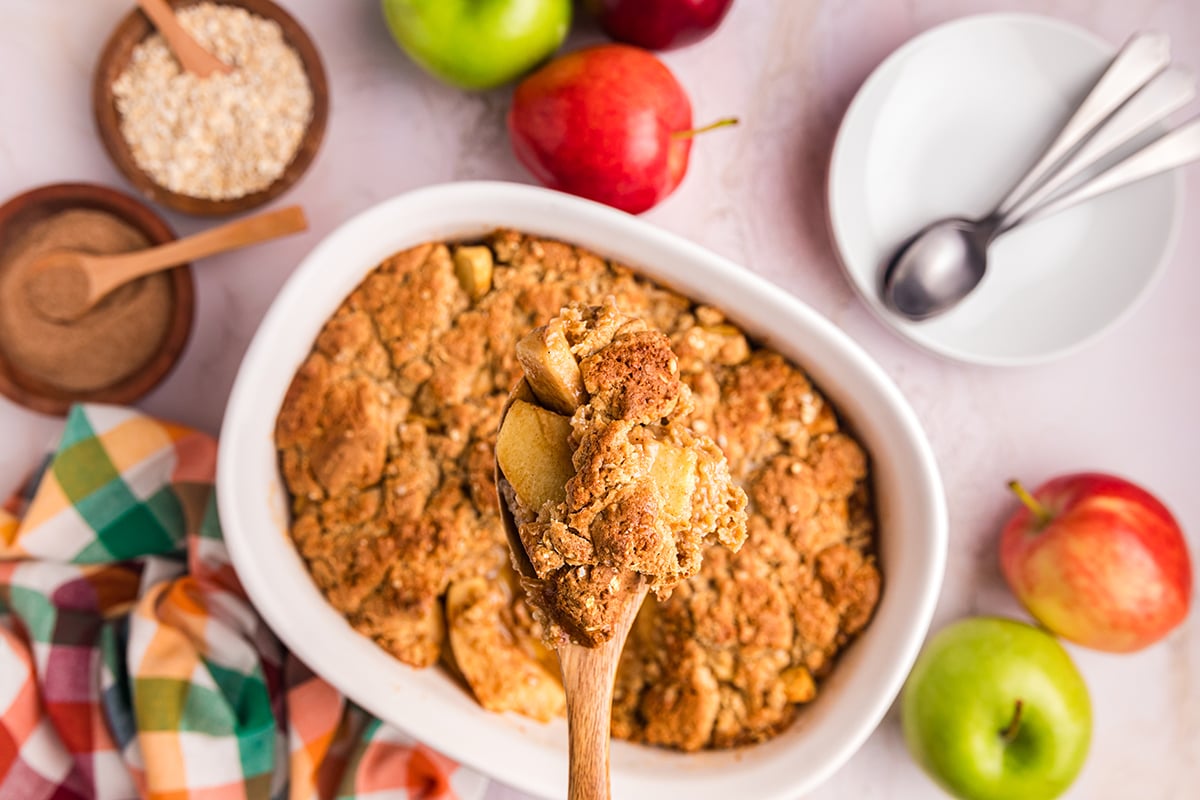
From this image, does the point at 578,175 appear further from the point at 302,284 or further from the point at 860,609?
the point at 860,609

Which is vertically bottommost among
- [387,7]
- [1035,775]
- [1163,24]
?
[1035,775]

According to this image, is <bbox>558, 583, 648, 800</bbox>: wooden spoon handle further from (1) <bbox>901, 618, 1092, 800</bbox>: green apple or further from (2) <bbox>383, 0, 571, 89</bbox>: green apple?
(2) <bbox>383, 0, 571, 89</bbox>: green apple

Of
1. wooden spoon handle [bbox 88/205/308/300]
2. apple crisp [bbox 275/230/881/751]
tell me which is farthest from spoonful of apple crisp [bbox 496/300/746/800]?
wooden spoon handle [bbox 88/205/308/300]

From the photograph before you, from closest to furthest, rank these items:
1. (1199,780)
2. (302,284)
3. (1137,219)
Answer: (302,284) < (1137,219) < (1199,780)

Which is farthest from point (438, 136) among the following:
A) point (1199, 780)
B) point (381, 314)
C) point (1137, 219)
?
point (1199, 780)

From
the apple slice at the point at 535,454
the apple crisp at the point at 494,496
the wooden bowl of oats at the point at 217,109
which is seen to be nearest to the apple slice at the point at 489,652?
the apple crisp at the point at 494,496

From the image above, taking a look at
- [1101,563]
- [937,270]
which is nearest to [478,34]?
[937,270]

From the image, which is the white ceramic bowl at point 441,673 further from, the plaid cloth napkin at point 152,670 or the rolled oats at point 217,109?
the rolled oats at point 217,109
